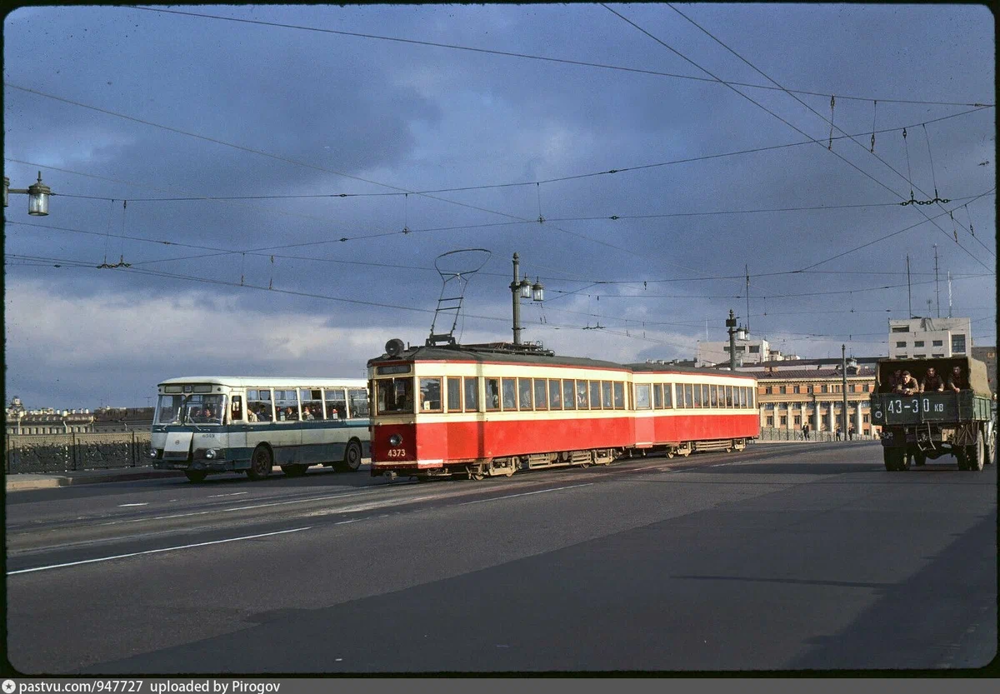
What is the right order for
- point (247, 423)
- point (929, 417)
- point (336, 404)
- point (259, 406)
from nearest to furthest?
point (929, 417)
point (247, 423)
point (259, 406)
point (336, 404)

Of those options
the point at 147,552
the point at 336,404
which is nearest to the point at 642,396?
the point at 336,404

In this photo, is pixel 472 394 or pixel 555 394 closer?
pixel 472 394

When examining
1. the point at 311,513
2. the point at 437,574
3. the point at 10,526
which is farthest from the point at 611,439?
the point at 437,574

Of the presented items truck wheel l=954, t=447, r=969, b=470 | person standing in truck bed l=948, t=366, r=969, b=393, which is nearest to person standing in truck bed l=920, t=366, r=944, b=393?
person standing in truck bed l=948, t=366, r=969, b=393

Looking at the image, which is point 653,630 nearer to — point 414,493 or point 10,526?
point 10,526

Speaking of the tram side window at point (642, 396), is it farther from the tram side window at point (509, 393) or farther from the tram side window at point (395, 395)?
the tram side window at point (395, 395)

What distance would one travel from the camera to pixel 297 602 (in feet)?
30.2

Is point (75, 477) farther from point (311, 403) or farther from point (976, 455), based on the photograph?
point (976, 455)

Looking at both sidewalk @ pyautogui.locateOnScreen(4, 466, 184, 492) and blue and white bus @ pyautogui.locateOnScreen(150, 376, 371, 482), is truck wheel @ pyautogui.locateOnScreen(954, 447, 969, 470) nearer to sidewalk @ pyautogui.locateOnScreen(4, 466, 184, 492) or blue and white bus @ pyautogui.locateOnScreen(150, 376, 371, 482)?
blue and white bus @ pyautogui.locateOnScreen(150, 376, 371, 482)

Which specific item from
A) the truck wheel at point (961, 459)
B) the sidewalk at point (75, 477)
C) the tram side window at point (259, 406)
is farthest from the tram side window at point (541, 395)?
the sidewalk at point (75, 477)

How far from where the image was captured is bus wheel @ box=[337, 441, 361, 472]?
33.1 metres

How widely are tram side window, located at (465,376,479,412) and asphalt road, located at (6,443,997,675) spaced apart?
22.8ft

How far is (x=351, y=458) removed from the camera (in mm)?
33344

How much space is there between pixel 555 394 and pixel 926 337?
103794mm
